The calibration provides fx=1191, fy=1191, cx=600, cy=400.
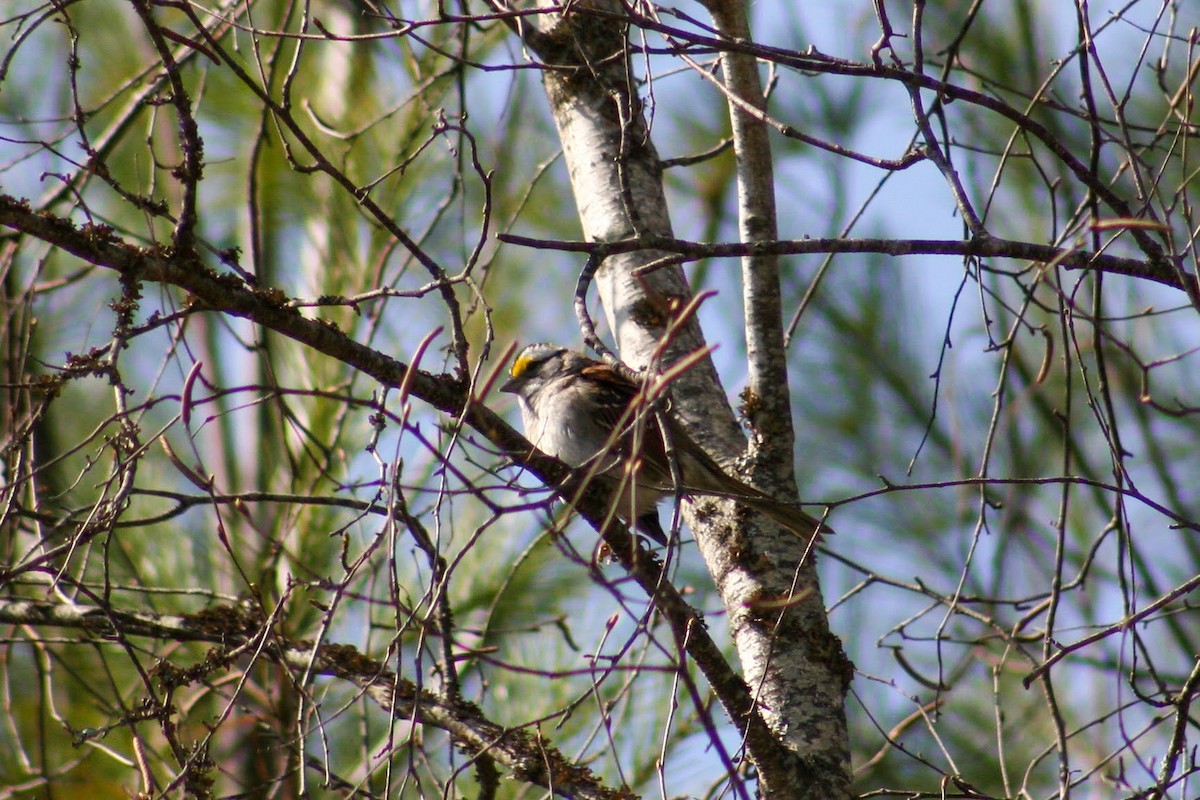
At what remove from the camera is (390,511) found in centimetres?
189

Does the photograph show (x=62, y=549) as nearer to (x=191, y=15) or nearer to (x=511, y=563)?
(x=191, y=15)

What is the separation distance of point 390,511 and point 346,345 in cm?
62

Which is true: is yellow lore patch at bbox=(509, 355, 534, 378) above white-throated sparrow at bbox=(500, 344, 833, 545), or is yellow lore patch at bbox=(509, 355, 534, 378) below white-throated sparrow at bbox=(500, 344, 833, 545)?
above

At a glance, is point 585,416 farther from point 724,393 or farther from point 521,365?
point 724,393

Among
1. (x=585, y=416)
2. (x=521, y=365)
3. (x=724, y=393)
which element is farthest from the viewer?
(x=521, y=365)

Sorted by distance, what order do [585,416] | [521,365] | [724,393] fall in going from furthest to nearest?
[521,365] → [585,416] → [724,393]

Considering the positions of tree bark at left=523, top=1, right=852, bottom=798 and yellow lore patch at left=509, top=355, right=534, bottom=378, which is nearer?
tree bark at left=523, top=1, right=852, bottom=798

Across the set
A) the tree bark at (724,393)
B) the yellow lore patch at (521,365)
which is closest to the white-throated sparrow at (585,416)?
the yellow lore patch at (521,365)

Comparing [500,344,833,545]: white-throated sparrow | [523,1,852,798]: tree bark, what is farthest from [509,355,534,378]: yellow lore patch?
[523,1,852,798]: tree bark

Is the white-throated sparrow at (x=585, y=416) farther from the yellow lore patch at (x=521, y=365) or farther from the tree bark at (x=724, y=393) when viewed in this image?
the tree bark at (x=724, y=393)

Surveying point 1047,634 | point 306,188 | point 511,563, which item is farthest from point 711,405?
point 306,188

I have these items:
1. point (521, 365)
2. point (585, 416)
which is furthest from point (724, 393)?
point (521, 365)

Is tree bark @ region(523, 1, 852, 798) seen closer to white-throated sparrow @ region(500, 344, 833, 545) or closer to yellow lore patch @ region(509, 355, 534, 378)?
white-throated sparrow @ region(500, 344, 833, 545)

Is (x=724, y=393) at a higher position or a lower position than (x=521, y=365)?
lower
